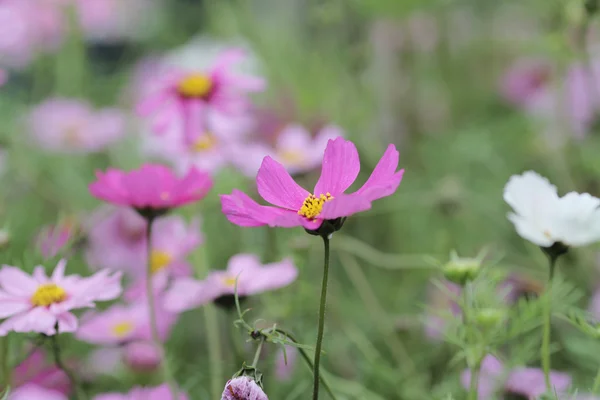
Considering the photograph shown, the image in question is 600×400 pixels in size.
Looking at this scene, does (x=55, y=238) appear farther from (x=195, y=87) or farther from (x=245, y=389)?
(x=245, y=389)

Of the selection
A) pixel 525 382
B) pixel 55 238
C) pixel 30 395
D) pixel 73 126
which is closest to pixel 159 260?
pixel 55 238

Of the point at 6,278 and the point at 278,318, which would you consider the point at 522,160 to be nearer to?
the point at 278,318

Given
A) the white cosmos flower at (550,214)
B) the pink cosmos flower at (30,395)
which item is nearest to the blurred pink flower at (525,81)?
the white cosmos flower at (550,214)

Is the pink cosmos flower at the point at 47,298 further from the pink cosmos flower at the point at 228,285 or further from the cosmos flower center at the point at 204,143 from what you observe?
the cosmos flower center at the point at 204,143

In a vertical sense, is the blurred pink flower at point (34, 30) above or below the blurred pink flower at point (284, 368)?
above

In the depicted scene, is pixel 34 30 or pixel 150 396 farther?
pixel 34 30

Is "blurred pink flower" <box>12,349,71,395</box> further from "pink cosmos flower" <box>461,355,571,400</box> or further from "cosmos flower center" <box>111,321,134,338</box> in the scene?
"pink cosmos flower" <box>461,355,571,400</box>

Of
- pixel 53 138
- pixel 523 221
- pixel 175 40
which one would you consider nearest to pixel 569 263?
pixel 523 221

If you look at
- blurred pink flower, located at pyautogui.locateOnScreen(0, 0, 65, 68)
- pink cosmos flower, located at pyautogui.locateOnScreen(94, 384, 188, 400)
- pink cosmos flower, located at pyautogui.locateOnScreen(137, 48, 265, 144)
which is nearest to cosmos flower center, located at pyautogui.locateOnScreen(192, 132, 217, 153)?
pink cosmos flower, located at pyautogui.locateOnScreen(137, 48, 265, 144)
